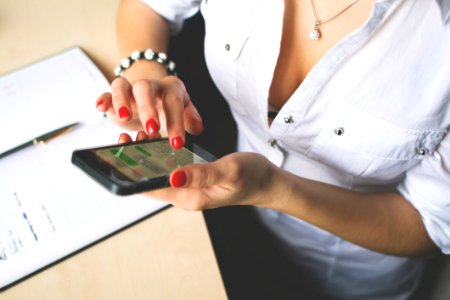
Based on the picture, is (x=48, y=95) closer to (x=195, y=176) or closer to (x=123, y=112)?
(x=123, y=112)

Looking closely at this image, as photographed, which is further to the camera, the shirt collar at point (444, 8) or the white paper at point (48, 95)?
the white paper at point (48, 95)

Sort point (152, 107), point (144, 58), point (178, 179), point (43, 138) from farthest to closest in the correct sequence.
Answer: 1. point (144, 58)
2. point (43, 138)
3. point (152, 107)
4. point (178, 179)

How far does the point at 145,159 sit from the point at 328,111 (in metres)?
0.28

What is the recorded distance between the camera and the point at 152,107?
0.50 m

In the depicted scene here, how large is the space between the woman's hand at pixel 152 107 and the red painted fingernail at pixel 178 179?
88 mm

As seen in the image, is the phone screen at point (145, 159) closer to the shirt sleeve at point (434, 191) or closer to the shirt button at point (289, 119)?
the shirt button at point (289, 119)

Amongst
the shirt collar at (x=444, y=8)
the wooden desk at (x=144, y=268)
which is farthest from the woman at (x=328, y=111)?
the wooden desk at (x=144, y=268)

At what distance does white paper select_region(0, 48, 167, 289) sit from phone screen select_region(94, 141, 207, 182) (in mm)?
110

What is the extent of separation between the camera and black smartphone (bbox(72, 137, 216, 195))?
0.37 m

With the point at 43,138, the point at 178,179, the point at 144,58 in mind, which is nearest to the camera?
the point at 178,179

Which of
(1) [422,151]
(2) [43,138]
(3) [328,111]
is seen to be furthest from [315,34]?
(2) [43,138]

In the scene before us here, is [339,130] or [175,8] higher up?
[175,8]

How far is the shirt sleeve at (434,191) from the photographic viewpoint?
1.84ft

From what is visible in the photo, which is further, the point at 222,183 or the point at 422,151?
the point at 422,151
